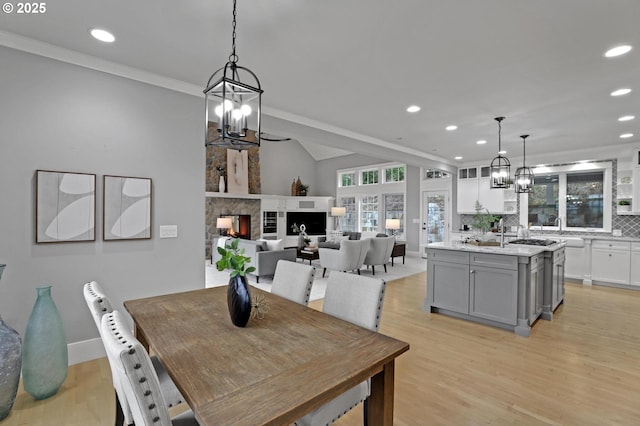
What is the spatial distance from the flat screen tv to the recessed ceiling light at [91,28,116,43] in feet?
27.7

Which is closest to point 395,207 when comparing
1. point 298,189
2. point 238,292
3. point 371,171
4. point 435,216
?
point 435,216

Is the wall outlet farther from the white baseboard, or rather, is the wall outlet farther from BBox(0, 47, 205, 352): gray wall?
the white baseboard

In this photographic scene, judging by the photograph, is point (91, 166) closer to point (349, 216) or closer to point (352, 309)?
point (352, 309)

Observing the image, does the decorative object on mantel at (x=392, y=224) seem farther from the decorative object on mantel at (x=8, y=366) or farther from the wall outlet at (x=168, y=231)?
the decorative object on mantel at (x=8, y=366)

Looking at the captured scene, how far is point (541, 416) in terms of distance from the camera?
209 cm

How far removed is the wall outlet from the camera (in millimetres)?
3135

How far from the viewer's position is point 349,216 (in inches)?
433

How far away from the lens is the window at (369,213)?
1024cm

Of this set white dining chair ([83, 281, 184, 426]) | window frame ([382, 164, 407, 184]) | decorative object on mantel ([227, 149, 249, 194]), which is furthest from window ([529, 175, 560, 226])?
white dining chair ([83, 281, 184, 426])

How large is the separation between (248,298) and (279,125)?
2.96 m

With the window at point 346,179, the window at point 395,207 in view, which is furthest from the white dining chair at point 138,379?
the window at point 346,179

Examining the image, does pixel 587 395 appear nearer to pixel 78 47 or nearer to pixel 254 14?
pixel 254 14

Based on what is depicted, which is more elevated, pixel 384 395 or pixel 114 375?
pixel 114 375

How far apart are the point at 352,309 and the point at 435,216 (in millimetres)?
7479
